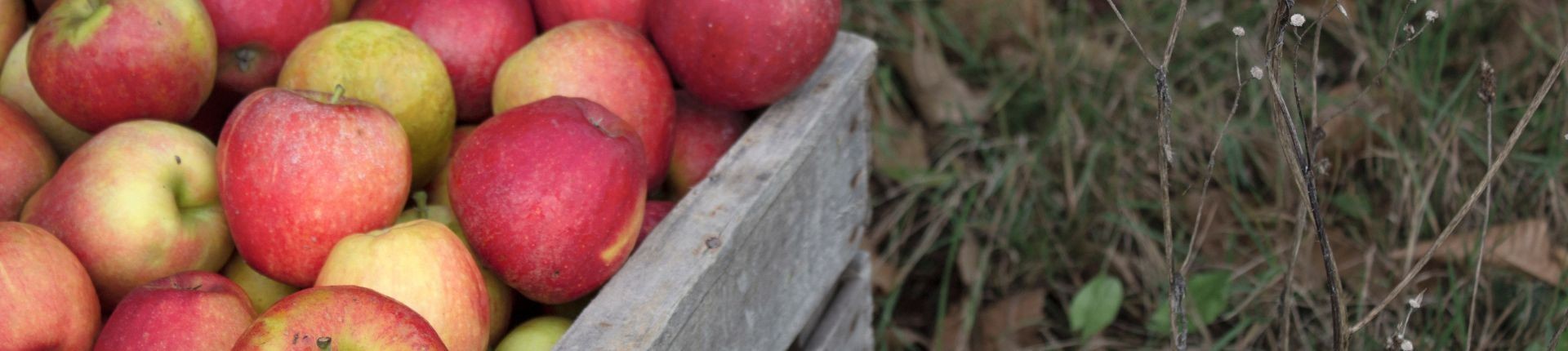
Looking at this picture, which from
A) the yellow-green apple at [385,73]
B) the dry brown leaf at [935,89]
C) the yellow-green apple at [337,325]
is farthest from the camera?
the dry brown leaf at [935,89]

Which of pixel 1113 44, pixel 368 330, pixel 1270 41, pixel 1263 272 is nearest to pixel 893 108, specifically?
pixel 1113 44

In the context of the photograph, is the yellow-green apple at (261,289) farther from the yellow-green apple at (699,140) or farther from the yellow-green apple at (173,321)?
the yellow-green apple at (699,140)

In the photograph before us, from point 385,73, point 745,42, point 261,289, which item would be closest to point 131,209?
point 261,289

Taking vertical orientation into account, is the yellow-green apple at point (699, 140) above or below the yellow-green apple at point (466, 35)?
below

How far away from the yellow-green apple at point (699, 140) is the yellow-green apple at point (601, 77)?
0.23 ft

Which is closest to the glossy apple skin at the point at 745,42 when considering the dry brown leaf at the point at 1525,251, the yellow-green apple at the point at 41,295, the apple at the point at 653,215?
the apple at the point at 653,215

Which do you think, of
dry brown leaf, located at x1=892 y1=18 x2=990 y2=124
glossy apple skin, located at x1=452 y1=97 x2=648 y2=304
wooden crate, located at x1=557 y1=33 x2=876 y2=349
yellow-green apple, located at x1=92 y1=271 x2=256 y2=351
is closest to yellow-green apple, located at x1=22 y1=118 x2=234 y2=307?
yellow-green apple, located at x1=92 y1=271 x2=256 y2=351

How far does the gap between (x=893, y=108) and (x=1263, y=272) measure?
75 cm

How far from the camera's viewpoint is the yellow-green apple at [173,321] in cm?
99

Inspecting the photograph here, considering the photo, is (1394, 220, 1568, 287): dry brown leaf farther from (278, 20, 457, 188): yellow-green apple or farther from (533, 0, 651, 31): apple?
(278, 20, 457, 188): yellow-green apple

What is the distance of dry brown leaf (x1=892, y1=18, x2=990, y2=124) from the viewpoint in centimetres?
239

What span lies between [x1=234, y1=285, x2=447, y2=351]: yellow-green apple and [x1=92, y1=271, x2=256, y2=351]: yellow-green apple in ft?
0.26

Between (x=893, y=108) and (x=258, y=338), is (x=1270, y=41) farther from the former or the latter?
(x=893, y=108)

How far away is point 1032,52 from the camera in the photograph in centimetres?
248
